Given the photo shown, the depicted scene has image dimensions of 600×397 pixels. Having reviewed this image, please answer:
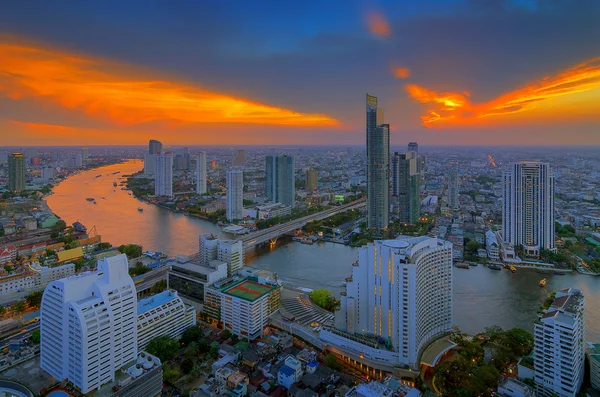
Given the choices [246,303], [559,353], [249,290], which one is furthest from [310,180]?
[559,353]

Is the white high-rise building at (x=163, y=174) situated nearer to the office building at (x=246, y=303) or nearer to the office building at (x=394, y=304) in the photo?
the office building at (x=246, y=303)

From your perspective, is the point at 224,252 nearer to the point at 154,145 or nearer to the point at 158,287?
the point at 158,287

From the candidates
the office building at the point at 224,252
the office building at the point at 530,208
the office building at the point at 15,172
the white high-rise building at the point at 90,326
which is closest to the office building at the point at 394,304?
the white high-rise building at the point at 90,326

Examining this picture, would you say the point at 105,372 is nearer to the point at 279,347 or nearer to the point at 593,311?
the point at 279,347

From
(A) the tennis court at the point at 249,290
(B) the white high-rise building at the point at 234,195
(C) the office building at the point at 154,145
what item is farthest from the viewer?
(C) the office building at the point at 154,145

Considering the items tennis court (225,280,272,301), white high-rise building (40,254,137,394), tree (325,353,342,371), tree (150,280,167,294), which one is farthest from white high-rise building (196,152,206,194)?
tree (325,353,342,371)

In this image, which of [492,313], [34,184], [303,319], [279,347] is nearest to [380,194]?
[492,313]

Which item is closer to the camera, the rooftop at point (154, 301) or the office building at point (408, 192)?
the rooftop at point (154, 301)
